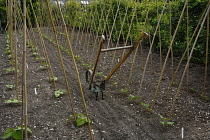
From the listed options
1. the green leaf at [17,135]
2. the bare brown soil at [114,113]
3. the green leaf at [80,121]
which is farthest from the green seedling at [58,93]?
the green leaf at [17,135]

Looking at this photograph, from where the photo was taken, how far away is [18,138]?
2.19 metres

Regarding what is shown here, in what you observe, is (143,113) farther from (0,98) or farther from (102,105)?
(0,98)

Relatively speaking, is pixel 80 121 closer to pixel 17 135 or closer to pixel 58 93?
pixel 17 135

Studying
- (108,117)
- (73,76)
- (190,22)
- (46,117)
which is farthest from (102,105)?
(190,22)

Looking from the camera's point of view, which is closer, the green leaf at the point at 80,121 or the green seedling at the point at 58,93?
the green leaf at the point at 80,121

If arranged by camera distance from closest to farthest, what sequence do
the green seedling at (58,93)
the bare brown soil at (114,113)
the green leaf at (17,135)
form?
the green leaf at (17,135) → the bare brown soil at (114,113) → the green seedling at (58,93)

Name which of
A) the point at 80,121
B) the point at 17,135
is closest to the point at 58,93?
the point at 80,121

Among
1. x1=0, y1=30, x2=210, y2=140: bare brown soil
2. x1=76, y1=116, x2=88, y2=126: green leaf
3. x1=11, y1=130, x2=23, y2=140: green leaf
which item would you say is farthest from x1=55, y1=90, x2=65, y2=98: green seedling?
x1=11, y1=130, x2=23, y2=140: green leaf

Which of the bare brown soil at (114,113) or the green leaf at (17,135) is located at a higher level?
the green leaf at (17,135)

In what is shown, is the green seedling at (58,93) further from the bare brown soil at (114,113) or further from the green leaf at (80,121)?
the green leaf at (80,121)

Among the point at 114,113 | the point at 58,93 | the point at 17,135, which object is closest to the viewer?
the point at 17,135

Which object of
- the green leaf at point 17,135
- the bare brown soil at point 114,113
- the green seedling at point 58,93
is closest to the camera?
the green leaf at point 17,135

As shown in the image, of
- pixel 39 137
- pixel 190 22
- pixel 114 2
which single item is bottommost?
pixel 39 137

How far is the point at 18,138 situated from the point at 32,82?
7.04 feet
